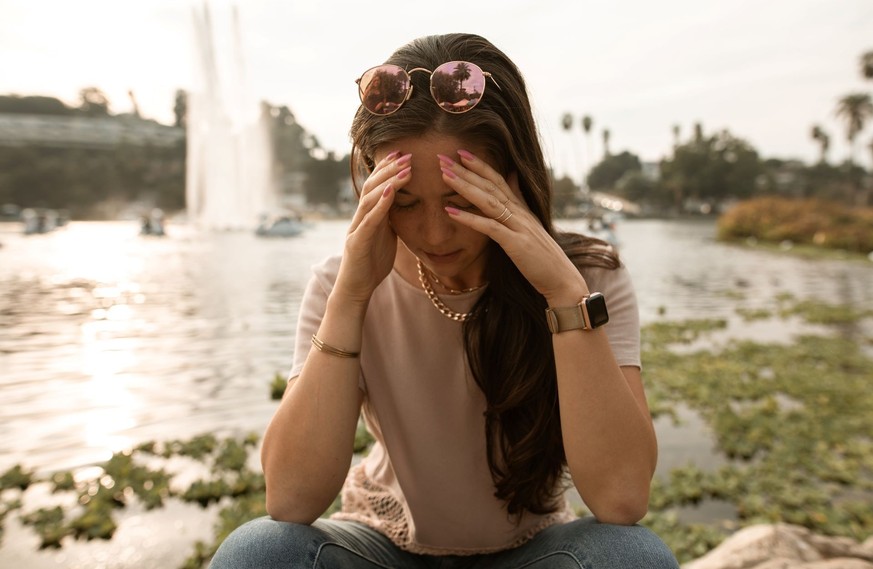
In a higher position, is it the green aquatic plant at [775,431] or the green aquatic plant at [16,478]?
the green aquatic plant at [16,478]

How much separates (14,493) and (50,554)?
2.50 ft

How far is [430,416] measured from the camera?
5.57 feet

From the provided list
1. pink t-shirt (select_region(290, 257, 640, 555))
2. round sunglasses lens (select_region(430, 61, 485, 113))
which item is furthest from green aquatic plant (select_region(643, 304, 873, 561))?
round sunglasses lens (select_region(430, 61, 485, 113))

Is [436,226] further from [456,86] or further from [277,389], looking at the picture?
[277,389]

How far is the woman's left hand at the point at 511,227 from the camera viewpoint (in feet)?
4.86

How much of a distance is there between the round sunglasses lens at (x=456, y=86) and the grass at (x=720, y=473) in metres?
2.16

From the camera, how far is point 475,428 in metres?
1.71

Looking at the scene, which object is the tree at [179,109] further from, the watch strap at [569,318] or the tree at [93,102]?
the watch strap at [569,318]

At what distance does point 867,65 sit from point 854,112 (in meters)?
13.1

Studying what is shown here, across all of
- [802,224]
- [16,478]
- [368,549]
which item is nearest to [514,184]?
[368,549]

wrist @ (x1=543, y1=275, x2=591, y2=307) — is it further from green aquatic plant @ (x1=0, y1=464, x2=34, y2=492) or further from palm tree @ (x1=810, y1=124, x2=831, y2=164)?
palm tree @ (x1=810, y1=124, x2=831, y2=164)

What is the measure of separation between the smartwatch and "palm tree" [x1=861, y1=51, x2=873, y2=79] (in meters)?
48.7

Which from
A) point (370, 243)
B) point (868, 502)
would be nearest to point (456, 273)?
point (370, 243)

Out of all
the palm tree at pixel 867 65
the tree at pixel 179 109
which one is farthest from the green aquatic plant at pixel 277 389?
the tree at pixel 179 109
